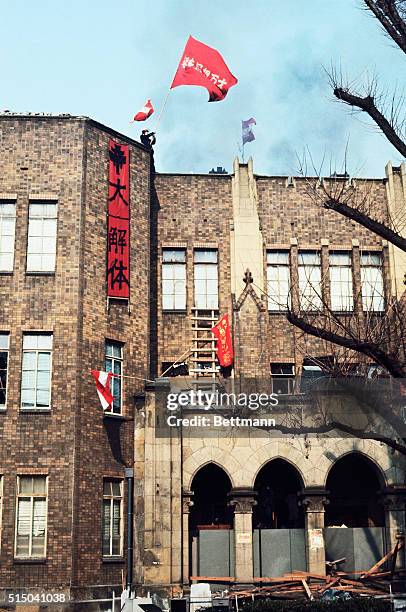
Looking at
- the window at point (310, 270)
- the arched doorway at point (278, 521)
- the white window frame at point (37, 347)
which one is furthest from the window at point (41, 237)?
the arched doorway at point (278, 521)

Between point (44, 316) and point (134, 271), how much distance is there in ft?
11.9

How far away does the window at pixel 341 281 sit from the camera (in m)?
33.2

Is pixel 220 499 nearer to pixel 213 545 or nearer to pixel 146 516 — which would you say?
pixel 213 545

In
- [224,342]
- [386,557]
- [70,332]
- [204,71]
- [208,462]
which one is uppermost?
[204,71]

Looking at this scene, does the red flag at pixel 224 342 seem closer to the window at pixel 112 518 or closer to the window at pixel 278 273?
the window at pixel 278 273

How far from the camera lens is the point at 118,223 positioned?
99.4 feet

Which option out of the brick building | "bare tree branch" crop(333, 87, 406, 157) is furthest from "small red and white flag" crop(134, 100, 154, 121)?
"bare tree branch" crop(333, 87, 406, 157)

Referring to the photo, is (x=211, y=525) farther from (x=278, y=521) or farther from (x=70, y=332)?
(x=70, y=332)

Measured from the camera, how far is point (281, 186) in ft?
111

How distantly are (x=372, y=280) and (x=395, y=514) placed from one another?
8.90 m

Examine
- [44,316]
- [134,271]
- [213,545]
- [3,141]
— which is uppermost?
[3,141]

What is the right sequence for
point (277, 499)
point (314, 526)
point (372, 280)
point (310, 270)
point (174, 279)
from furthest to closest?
point (372, 280) → point (310, 270) → point (174, 279) → point (277, 499) → point (314, 526)

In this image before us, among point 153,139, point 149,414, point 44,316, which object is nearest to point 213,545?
point 149,414

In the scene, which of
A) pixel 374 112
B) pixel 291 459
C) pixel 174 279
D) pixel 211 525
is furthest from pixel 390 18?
pixel 211 525
